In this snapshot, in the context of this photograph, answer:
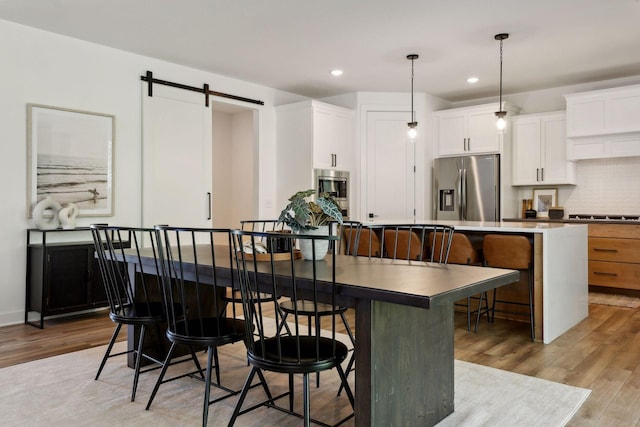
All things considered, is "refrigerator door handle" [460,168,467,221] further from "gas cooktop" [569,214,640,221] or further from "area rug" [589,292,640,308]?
"area rug" [589,292,640,308]

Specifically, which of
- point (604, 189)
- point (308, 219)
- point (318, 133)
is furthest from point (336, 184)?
point (308, 219)

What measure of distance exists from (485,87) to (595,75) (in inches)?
50.1

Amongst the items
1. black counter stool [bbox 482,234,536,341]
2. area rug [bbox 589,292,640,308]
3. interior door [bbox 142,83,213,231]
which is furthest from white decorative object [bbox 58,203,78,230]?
area rug [bbox 589,292,640,308]

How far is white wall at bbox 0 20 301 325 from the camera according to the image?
4.10 meters

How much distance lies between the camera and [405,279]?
1.89 metres

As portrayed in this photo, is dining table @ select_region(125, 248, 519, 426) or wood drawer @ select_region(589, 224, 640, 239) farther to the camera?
wood drawer @ select_region(589, 224, 640, 239)

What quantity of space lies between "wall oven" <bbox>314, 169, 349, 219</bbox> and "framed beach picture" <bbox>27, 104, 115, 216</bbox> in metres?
2.50

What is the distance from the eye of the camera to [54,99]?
172 inches

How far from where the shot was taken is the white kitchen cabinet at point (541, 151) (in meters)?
6.16

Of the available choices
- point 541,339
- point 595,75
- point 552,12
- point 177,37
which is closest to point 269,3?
point 177,37

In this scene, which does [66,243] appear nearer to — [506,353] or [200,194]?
[200,194]

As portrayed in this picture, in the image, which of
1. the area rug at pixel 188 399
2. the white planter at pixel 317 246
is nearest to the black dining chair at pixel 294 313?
the white planter at pixel 317 246

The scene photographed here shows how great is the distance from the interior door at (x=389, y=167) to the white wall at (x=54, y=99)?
8.01ft

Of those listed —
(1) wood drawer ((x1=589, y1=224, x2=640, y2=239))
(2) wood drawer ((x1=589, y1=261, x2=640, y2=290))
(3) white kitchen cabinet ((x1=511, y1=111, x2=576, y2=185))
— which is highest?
(3) white kitchen cabinet ((x1=511, y1=111, x2=576, y2=185))
